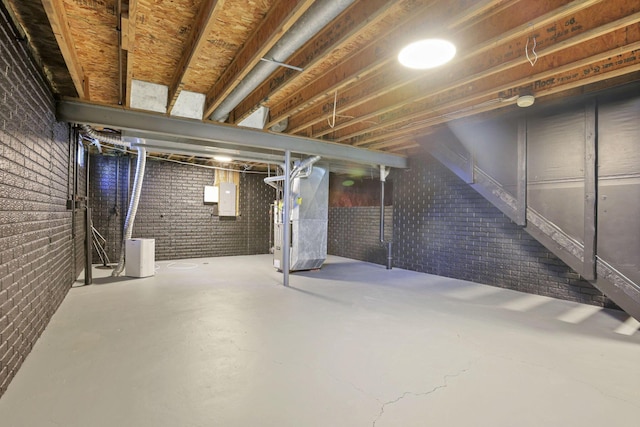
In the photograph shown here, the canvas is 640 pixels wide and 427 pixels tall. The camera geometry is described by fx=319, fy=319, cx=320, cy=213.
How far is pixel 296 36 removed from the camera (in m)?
2.12

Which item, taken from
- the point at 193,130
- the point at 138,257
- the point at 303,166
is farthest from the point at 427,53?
the point at 138,257

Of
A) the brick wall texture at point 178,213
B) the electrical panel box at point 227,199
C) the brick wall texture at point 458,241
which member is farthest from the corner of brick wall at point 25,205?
the brick wall texture at point 458,241

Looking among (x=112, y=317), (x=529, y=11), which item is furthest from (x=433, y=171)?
(x=112, y=317)

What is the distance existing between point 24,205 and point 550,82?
4551mm

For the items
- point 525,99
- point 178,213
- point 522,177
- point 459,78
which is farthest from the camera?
point 178,213

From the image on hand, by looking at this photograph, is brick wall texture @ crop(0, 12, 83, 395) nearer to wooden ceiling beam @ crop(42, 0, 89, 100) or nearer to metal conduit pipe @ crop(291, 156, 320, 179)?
wooden ceiling beam @ crop(42, 0, 89, 100)

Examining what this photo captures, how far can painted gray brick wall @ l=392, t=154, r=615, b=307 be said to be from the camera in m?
4.34

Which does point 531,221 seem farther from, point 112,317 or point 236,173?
point 236,173

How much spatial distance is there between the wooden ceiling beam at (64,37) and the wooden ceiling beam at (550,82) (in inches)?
126

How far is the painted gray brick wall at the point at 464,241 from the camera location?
14.2 feet

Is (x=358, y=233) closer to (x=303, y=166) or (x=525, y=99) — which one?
(x=303, y=166)

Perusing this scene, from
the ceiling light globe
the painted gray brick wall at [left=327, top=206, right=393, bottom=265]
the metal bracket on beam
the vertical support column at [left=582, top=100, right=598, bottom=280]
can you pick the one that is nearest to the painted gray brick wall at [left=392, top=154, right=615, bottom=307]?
the painted gray brick wall at [left=327, top=206, right=393, bottom=265]

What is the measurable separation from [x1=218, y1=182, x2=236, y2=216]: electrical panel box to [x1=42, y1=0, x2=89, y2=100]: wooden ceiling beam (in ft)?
15.8

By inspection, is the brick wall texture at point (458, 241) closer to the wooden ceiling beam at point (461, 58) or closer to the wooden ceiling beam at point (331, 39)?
the wooden ceiling beam at point (461, 58)
